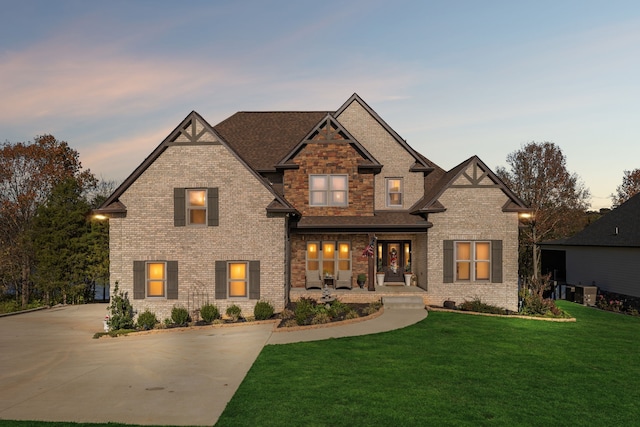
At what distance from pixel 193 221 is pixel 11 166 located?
2170cm

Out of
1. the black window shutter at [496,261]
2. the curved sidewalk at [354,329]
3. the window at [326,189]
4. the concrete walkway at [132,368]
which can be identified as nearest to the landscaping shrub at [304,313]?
the curved sidewalk at [354,329]

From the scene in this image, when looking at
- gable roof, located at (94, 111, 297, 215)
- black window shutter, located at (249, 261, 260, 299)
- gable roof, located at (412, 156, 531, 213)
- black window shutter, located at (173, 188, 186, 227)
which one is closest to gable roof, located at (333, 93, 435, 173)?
gable roof, located at (412, 156, 531, 213)

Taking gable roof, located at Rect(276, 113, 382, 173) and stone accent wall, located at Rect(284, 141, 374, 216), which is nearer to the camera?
gable roof, located at Rect(276, 113, 382, 173)

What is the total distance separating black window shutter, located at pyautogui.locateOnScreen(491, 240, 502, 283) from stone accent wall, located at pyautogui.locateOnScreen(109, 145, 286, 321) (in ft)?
34.0

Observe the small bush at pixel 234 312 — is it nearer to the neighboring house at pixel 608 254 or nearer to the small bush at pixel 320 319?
the small bush at pixel 320 319

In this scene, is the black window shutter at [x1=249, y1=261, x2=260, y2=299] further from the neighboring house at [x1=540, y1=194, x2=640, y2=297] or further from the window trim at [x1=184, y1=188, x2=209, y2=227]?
the neighboring house at [x1=540, y1=194, x2=640, y2=297]

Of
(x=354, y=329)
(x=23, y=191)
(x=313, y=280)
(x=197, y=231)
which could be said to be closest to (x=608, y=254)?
(x=313, y=280)

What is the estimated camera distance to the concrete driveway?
799cm

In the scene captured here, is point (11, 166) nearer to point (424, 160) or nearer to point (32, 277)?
point (32, 277)

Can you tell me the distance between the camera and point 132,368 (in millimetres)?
10922

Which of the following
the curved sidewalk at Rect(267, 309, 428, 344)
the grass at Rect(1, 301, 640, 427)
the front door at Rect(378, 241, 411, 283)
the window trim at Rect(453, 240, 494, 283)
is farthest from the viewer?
the front door at Rect(378, 241, 411, 283)

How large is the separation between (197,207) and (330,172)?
7.06 metres

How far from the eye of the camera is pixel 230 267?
721 inches

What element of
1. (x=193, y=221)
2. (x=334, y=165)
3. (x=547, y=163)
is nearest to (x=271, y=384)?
(x=193, y=221)
